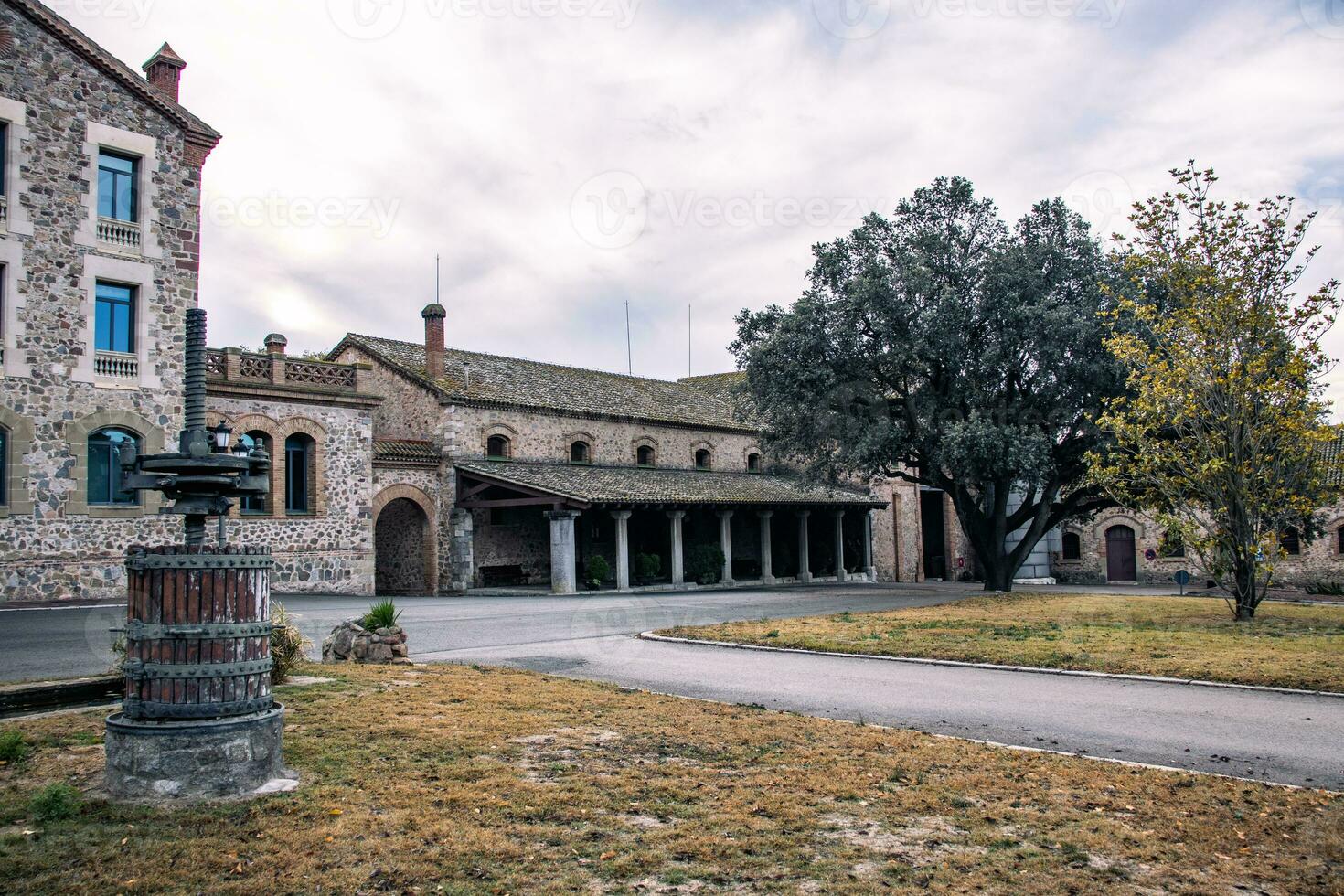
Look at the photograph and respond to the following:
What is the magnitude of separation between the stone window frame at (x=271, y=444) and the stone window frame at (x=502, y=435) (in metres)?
6.20

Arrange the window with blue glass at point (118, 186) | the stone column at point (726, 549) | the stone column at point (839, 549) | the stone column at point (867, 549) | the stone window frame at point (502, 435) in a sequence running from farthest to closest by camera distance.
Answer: the stone column at point (867, 549)
the stone column at point (839, 549)
the stone column at point (726, 549)
the stone window frame at point (502, 435)
the window with blue glass at point (118, 186)

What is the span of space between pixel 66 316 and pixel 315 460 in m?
6.58

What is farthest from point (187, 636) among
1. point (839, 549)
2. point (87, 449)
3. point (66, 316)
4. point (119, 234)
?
point (839, 549)

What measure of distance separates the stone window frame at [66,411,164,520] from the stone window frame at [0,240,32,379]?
1372 mm

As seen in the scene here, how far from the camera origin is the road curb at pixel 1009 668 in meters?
8.76

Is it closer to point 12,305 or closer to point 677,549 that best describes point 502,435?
point 677,549

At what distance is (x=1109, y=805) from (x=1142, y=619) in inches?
470

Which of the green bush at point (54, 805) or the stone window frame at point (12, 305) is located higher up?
the stone window frame at point (12, 305)

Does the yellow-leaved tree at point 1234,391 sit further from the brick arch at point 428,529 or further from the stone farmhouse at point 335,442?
the brick arch at point 428,529

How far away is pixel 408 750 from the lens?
603cm

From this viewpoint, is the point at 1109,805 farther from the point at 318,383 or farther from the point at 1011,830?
the point at 318,383

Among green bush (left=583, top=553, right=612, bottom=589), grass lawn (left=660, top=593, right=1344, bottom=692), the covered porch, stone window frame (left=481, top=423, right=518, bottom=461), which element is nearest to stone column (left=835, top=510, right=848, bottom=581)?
the covered porch

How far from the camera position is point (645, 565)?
28.4m

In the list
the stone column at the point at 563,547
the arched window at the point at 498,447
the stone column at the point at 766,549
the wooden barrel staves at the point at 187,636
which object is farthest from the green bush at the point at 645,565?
the wooden barrel staves at the point at 187,636
